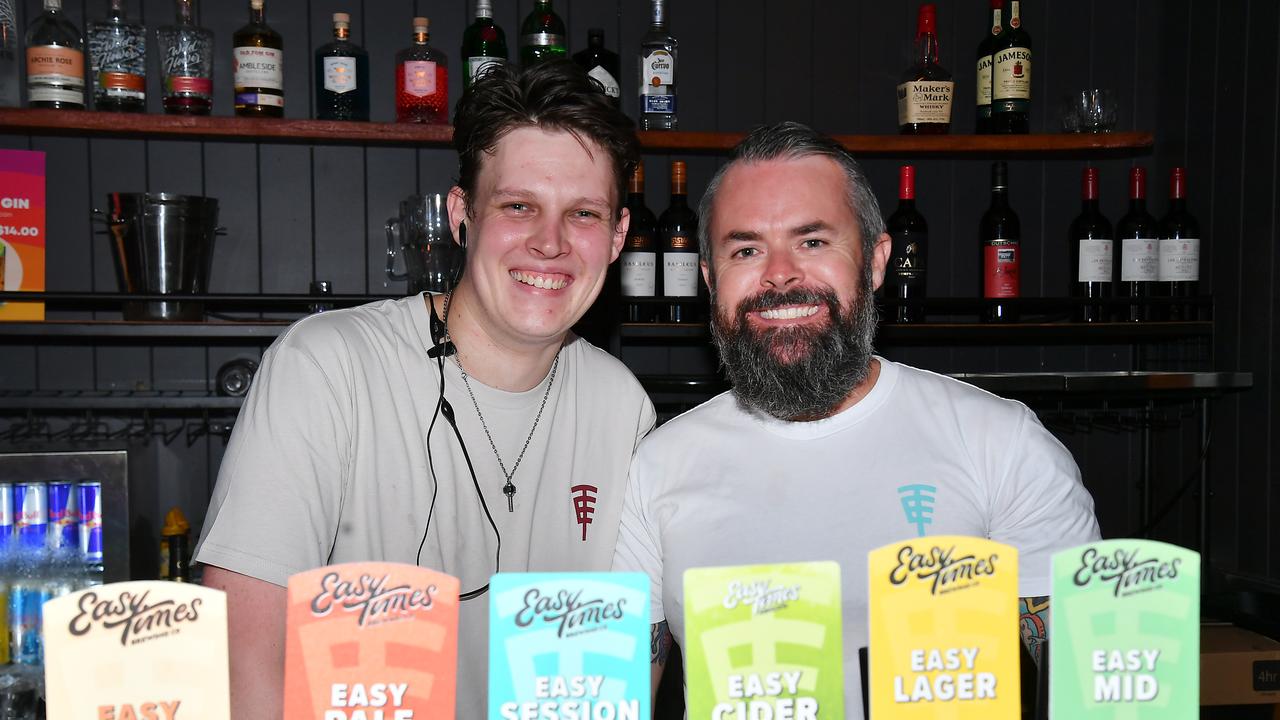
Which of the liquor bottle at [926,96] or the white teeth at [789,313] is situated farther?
the liquor bottle at [926,96]

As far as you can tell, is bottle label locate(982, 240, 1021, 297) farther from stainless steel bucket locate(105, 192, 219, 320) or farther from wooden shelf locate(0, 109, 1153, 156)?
stainless steel bucket locate(105, 192, 219, 320)

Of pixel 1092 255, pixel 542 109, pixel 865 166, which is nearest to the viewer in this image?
pixel 542 109

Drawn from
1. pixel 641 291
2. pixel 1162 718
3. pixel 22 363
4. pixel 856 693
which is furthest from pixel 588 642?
pixel 22 363

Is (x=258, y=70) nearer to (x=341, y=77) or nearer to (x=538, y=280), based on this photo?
(x=341, y=77)

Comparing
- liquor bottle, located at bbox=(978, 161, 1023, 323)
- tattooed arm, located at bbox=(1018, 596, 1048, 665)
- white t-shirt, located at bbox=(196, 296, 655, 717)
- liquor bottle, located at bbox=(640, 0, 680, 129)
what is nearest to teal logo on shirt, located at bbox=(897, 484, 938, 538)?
tattooed arm, located at bbox=(1018, 596, 1048, 665)

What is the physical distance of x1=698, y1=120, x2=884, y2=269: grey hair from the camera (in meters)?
1.21

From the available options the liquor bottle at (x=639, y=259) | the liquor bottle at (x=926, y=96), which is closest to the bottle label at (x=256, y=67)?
the liquor bottle at (x=639, y=259)

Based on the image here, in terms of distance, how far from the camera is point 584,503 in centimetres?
122

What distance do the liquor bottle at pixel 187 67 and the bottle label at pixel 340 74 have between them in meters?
0.22

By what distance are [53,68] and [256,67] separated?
354mm

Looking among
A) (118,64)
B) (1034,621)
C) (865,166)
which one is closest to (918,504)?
(1034,621)

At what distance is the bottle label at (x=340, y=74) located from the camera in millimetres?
1834

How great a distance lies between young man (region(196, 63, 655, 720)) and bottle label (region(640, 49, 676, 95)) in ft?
2.47

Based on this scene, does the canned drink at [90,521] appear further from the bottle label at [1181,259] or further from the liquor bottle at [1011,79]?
the bottle label at [1181,259]
